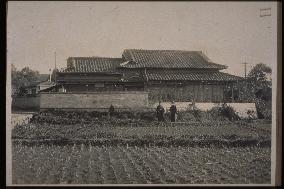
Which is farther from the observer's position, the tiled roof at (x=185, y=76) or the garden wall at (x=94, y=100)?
the tiled roof at (x=185, y=76)

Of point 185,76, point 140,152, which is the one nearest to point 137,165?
point 140,152

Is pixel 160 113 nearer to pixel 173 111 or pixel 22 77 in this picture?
pixel 173 111

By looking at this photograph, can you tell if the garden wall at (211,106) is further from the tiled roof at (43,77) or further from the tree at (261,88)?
the tiled roof at (43,77)

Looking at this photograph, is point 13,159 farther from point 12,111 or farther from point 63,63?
point 63,63

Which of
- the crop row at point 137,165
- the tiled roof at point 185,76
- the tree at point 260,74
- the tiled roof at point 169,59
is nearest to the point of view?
the crop row at point 137,165

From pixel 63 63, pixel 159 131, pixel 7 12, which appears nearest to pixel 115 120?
pixel 159 131

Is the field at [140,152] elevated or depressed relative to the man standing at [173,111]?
depressed

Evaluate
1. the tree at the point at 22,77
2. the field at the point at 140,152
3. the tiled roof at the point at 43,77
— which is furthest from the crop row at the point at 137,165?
the tiled roof at the point at 43,77

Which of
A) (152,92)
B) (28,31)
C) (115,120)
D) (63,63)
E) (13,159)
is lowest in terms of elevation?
(13,159)
